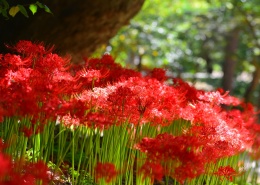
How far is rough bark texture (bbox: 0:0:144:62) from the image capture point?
13.0 feet

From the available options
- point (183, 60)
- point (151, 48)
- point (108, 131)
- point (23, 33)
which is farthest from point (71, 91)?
point (183, 60)

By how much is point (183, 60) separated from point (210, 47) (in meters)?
2.43

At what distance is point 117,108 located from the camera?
268 cm

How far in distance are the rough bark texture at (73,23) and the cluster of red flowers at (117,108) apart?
1.02 meters

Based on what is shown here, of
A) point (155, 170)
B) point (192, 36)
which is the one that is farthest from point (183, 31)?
point (155, 170)

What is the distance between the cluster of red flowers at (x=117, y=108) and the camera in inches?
88.1

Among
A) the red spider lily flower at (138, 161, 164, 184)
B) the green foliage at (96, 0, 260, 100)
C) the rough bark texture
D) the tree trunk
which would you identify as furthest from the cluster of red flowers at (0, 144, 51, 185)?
the tree trunk

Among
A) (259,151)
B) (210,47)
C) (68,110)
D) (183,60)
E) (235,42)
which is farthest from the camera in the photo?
(210,47)

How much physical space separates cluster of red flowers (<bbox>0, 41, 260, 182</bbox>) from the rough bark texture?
1.02 metres

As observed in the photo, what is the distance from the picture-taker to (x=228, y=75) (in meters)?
12.7

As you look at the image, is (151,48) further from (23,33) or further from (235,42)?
(235,42)

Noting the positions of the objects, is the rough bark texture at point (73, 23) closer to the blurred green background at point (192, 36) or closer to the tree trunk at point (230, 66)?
the blurred green background at point (192, 36)

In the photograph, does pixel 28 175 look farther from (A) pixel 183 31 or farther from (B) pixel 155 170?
(A) pixel 183 31

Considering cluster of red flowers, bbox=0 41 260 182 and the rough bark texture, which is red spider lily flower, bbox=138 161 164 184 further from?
the rough bark texture
